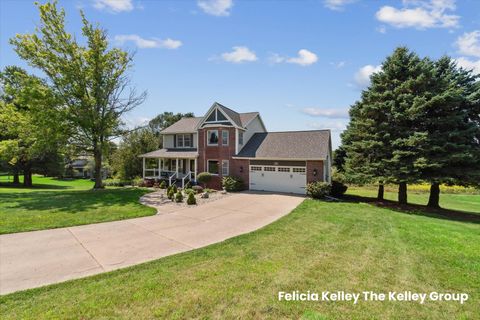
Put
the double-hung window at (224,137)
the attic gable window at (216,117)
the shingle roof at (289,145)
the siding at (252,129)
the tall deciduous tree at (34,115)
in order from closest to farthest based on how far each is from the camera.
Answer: the tall deciduous tree at (34,115), the shingle roof at (289,145), the double-hung window at (224,137), the attic gable window at (216,117), the siding at (252,129)

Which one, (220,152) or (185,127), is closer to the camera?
(220,152)

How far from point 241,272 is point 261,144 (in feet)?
55.7

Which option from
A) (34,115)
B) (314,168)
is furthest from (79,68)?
(314,168)

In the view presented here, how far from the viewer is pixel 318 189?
1661 cm

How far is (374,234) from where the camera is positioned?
333 inches

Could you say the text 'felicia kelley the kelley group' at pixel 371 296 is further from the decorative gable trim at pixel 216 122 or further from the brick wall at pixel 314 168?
the decorative gable trim at pixel 216 122

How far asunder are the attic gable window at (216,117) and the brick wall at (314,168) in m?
8.49

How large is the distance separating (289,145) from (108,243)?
15868 millimetres

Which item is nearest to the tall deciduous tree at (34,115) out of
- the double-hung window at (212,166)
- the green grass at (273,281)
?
the double-hung window at (212,166)

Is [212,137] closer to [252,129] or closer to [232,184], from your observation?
[252,129]

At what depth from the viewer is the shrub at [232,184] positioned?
19562mm

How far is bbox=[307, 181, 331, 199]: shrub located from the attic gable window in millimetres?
9627

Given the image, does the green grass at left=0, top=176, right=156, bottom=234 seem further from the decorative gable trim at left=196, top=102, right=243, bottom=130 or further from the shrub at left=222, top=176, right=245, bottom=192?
the decorative gable trim at left=196, top=102, right=243, bottom=130

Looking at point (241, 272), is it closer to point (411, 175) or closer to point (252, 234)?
point (252, 234)
